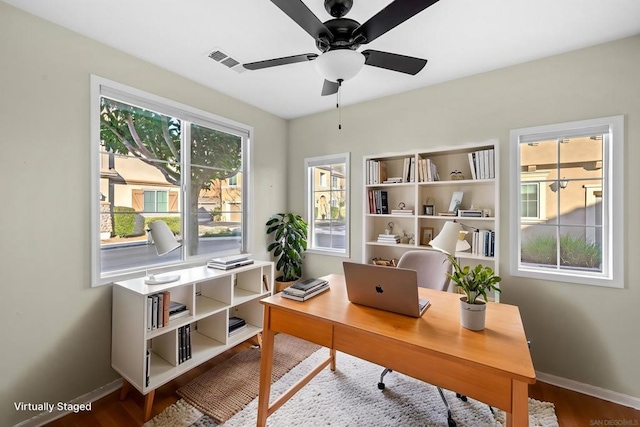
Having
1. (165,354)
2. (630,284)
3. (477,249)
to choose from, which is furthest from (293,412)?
(630,284)

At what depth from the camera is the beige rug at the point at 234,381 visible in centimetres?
191

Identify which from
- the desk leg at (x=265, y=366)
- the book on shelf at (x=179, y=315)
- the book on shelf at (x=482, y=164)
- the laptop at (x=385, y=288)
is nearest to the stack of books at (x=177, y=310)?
the book on shelf at (x=179, y=315)

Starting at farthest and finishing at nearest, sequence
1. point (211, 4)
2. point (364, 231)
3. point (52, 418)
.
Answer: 1. point (364, 231)
2. point (52, 418)
3. point (211, 4)

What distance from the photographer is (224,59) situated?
90.2 inches

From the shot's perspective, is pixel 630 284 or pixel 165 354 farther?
pixel 165 354

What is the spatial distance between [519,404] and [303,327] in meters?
0.95

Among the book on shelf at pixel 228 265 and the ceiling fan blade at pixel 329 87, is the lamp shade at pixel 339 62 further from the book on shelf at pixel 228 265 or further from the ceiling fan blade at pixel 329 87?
the book on shelf at pixel 228 265

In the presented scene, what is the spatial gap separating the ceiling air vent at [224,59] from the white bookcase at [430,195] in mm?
1568

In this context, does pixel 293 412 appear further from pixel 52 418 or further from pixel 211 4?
pixel 211 4

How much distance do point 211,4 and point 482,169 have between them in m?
2.42

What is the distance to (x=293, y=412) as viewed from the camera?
1849mm

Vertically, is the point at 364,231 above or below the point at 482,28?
below

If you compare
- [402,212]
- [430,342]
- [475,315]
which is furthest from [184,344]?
[402,212]

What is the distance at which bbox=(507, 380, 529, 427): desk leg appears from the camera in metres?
0.94
